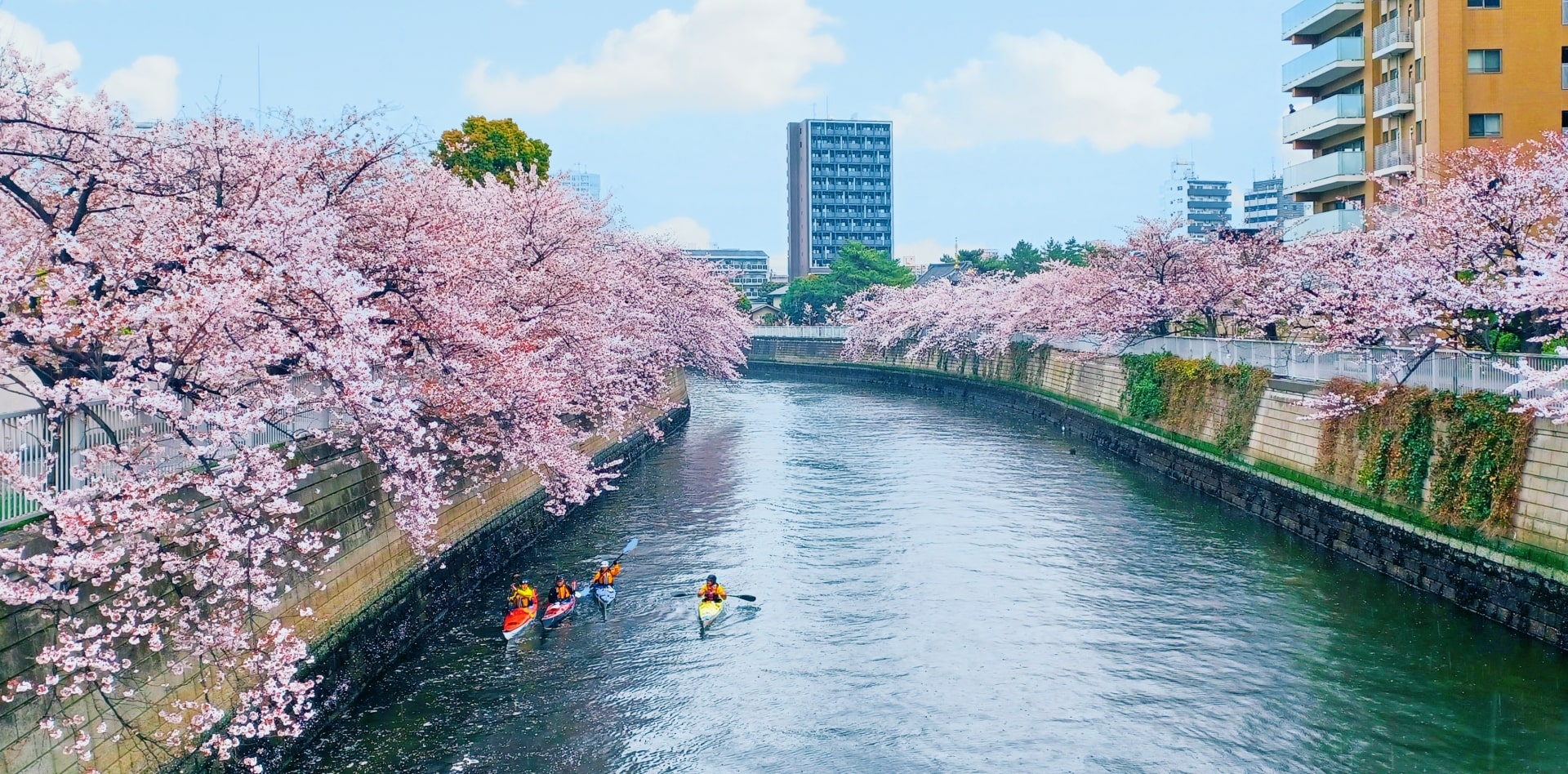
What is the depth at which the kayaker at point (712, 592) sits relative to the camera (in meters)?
21.4

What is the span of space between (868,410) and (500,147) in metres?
25.6

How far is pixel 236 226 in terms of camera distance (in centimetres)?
1312

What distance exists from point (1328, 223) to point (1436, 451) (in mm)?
23844

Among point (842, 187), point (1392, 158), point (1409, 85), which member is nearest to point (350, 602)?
point (1392, 158)

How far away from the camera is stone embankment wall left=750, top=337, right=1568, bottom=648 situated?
18.7 metres

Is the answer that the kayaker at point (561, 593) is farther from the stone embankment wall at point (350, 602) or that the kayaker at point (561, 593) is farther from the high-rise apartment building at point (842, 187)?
the high-rise apartment building at point (842, 187)

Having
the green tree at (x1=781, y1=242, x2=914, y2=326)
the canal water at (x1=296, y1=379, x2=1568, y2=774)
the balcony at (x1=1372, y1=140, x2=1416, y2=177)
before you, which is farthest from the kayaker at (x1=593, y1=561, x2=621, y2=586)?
the green tree at (x1=781, y1=242, x2=914, y2=326)

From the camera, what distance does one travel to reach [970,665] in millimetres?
19219

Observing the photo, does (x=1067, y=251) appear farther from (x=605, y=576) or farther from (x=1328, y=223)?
(x=605, y=576)

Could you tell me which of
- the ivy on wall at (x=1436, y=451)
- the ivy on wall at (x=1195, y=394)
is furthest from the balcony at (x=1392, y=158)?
the ivy on wall at (x=1436, y=451)

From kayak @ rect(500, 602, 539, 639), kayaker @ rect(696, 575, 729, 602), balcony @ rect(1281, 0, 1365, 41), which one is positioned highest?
balcony @ rect(1281, 0, 1365, 41)

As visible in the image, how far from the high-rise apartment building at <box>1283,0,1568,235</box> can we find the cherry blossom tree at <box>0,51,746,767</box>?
1235 inches

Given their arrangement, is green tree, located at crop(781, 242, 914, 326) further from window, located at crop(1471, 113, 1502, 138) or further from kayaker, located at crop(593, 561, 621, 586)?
kayaker, located at crop(593, 561, 621, 586)

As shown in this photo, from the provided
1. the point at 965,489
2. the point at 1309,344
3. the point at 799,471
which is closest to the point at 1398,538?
the point at 1309,344
